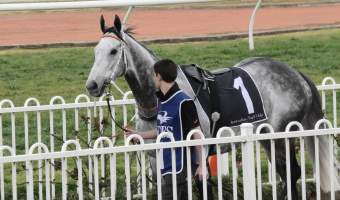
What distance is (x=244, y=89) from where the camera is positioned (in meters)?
8.92

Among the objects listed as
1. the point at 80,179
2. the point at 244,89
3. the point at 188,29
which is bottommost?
the point at 80,179

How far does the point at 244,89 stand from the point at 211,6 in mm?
17428

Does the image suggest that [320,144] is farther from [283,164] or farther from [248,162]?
[248,162]

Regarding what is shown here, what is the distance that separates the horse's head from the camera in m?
8.21

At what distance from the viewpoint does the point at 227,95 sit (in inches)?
347

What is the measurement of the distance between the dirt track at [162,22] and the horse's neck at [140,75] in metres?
9.64

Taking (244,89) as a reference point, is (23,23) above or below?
above

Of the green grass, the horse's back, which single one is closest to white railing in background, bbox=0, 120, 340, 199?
the horse's back

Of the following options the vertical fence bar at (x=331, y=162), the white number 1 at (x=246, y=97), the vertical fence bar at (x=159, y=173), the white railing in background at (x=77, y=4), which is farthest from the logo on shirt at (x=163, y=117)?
the white railing in background at (x=77, y=4)

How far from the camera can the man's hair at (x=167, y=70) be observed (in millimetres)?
7922

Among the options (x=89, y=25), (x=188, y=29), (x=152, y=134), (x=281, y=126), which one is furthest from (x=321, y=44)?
(x=152, y=134)

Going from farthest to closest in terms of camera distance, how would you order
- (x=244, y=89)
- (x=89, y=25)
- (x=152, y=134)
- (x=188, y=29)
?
(x=89, y=25) < (x=188, y=29) < (x=244, y=89) < (x=152, y=134)

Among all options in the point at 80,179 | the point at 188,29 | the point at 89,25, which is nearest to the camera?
the point at 80,179

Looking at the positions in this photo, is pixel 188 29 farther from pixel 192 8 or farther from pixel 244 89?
pixel 244 89
